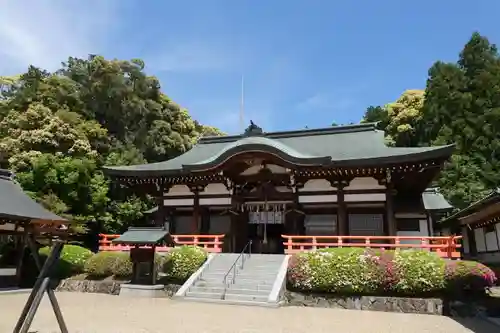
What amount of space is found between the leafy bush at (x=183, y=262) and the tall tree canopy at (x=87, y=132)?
8912 millimetres

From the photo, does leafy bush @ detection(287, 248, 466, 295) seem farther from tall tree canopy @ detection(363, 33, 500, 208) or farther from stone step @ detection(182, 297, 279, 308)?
tall tree canopy @ detection(363, 33, 500, 208)

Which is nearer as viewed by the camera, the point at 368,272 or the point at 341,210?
the point at 368,272

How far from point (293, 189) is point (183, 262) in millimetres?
5431

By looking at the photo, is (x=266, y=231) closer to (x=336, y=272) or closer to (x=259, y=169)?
(x=259, y=169)

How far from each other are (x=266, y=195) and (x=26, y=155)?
52.4ft

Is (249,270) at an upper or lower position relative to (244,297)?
upper

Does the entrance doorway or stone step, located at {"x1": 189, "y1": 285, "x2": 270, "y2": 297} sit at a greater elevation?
the entrance doorway

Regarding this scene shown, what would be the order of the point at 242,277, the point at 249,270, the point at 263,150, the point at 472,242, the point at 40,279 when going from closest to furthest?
1. the point at 40,279
2. the point at 242,277
3. the point at 249,270
4. the point at 263,150
5. the point at 472,242

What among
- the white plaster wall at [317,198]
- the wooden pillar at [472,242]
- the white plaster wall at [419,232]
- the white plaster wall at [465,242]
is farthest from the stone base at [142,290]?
the white plaster wall at [465,242]

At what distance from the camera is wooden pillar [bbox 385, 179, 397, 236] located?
13719 millimetres

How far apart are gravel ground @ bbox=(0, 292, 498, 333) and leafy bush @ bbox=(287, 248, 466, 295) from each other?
33.1 inches

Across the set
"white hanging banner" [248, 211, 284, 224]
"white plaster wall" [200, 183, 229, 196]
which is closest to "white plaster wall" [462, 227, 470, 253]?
"white hanging banner" [248, 211, 284, 224]

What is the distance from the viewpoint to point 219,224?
664 inches

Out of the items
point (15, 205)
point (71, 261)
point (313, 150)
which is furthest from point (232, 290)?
point (15, 205)
